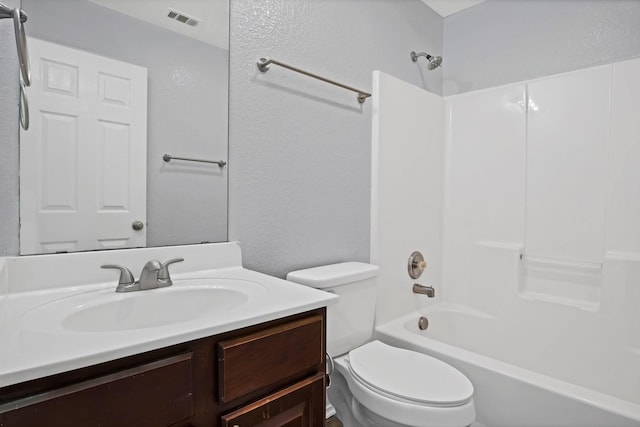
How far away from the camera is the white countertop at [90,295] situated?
0.63m

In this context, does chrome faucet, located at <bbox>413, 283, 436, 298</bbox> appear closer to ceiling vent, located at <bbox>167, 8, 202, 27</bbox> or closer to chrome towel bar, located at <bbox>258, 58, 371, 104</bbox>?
chrome towel bar, located at <bbox>258, 58, 371, 104</bbox>

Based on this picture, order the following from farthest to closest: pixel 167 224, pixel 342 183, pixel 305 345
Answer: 1. pixel 342 183
2. pixel 167 224
3. pixel 305 345

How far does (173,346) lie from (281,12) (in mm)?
1387

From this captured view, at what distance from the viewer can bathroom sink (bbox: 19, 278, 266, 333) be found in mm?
901

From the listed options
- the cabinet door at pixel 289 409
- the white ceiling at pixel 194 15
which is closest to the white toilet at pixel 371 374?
the cabinet door at pixel 289 409

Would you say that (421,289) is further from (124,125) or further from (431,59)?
(124,125)

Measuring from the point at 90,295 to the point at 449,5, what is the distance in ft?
8.61

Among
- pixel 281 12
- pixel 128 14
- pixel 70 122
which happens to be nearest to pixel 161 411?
pixel 70 122

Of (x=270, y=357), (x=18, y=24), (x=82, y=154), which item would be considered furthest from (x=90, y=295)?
(x=18, y=24)

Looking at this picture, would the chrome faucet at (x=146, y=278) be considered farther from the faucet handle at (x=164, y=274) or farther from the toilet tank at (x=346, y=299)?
the toilet tank at (x=346, y=299)

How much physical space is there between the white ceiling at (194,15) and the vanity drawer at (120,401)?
1116 millimetres

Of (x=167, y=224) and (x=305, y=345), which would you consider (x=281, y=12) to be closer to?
(x=167, y=224)

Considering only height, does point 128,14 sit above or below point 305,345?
above

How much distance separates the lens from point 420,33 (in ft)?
7.75
